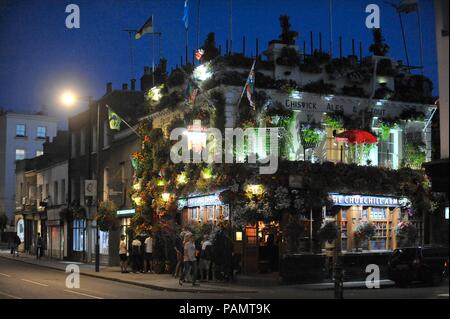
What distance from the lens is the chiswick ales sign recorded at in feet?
95.9

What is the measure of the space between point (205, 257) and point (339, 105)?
28.5ft

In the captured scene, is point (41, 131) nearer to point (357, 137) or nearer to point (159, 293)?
point (357, 137)

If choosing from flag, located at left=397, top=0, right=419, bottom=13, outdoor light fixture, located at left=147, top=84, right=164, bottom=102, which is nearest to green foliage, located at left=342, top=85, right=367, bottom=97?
flag, located at left=397, top=0, right=419, bottom=13

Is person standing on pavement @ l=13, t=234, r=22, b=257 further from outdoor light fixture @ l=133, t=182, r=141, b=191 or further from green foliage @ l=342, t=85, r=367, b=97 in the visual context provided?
green foliage @ l=342, t=85, r=367, b=97

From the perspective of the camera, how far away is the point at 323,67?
30.5m

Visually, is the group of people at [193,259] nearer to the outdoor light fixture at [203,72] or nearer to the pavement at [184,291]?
the pavement at [184,291]

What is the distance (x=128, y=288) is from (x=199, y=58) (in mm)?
10483

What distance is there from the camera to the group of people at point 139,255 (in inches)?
1287

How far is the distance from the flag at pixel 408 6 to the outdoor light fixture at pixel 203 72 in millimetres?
8351

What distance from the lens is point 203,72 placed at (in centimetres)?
3028

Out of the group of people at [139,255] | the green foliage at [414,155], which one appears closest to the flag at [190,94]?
the group of people at [139,255]

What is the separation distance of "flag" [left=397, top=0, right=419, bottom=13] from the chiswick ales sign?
13.3 feet
